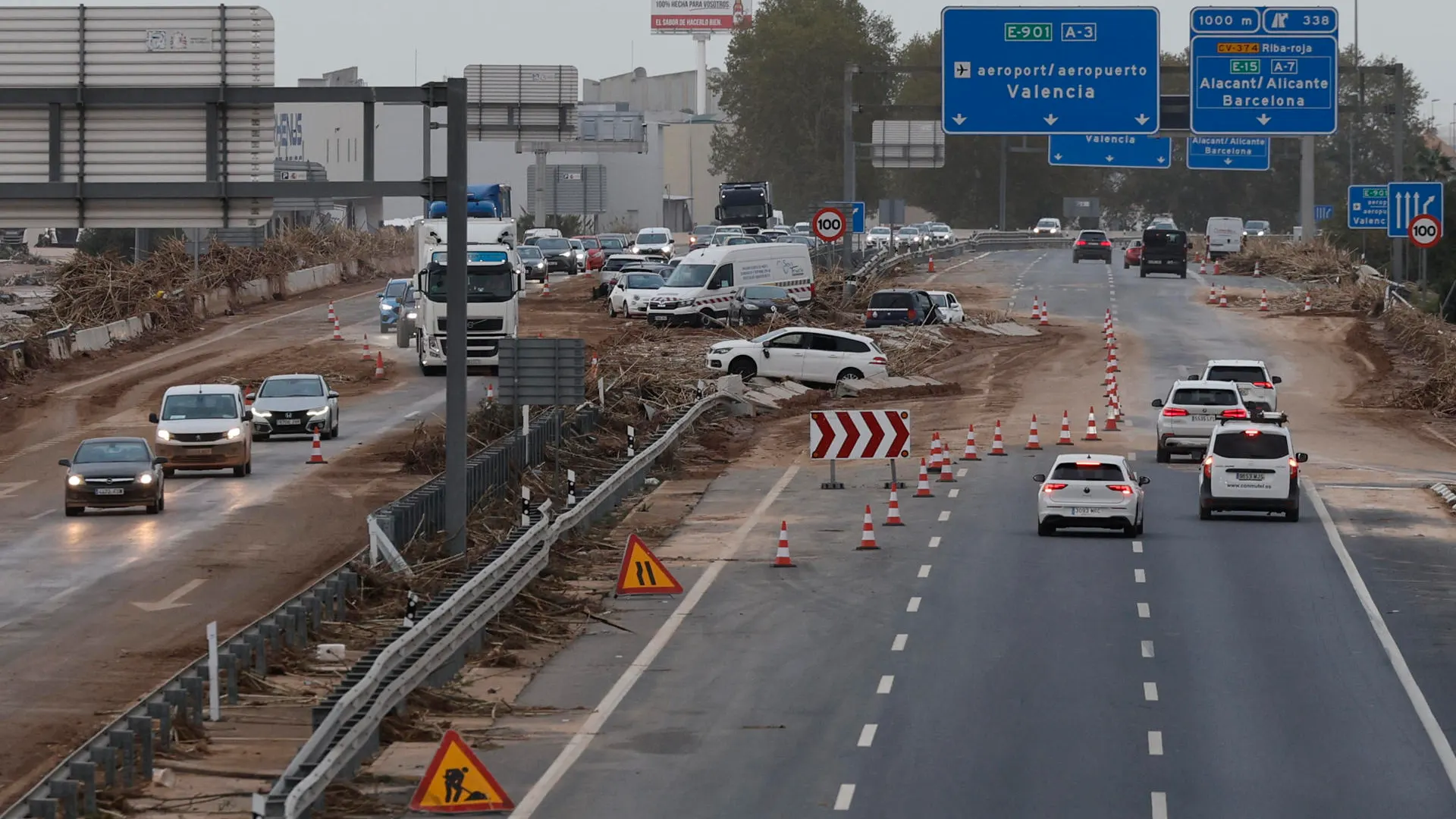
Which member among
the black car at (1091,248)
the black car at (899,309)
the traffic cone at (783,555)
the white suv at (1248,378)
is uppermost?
the black car at (1091,248)

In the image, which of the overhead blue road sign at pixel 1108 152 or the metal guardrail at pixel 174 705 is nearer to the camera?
the metal guardrail at pixel 174 705

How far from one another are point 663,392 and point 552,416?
927 cm

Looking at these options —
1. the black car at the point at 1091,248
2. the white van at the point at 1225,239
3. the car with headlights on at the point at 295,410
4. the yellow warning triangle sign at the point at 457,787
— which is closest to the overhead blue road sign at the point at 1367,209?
the black car at the point at 1091,248

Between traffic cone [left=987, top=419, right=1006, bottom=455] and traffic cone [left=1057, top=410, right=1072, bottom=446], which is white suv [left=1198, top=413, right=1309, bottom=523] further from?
traffic cone [left=1057, top=410, right=1072, bottom=446]

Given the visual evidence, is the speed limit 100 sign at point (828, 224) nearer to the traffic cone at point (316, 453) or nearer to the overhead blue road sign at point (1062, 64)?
the overhead blue road sign at point (1062, 64)

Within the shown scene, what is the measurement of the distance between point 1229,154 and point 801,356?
43.6 m

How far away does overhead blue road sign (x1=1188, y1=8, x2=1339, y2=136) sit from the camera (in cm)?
5606

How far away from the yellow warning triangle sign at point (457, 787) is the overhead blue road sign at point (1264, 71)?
43658 millimetres

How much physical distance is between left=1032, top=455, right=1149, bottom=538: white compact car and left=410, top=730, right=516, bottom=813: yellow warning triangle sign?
1592cm

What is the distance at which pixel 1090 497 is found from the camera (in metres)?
31.0

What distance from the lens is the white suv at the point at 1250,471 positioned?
32.2m

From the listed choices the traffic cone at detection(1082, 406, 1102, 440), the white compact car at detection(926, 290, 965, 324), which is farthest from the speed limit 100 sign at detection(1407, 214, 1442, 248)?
the traffic cone at detection(1082, 406, 1102, 440)

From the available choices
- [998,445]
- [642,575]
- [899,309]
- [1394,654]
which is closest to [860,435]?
[998,445]

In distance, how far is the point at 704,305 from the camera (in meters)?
60.3
